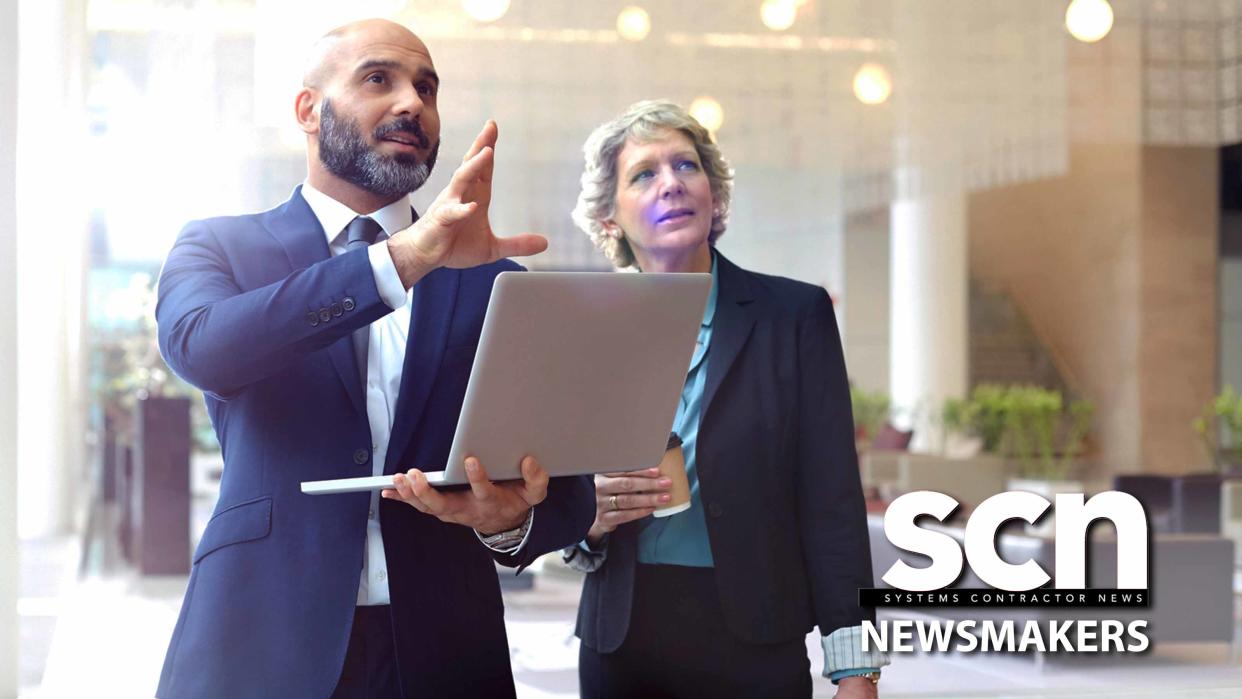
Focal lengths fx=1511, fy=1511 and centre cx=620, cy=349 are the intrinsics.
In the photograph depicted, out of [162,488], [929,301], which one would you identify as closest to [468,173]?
[162,488]

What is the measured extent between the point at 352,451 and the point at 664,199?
85 centimetres

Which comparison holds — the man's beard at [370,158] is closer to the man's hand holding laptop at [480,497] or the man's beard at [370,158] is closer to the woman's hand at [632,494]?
the man's hand holding laptop at [480,497]

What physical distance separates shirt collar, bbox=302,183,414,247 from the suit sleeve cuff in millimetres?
312

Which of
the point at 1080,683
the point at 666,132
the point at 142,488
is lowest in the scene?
the point at 1080,683

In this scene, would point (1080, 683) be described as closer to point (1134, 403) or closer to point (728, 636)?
point (728, 636)

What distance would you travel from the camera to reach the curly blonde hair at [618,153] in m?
2.48

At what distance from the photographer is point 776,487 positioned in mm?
2320

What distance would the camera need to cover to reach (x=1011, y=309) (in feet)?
63.2

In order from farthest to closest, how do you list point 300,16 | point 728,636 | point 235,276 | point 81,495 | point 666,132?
point 81,495 → point 300,16 → point 666,132 → point 728,636 → point 235,276

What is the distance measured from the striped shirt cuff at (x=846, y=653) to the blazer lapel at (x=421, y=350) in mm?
787

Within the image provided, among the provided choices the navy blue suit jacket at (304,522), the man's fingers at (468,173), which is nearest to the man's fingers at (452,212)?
the man's fingers at (468,173)

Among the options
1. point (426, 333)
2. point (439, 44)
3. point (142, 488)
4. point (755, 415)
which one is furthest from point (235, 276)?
point (142, 488)

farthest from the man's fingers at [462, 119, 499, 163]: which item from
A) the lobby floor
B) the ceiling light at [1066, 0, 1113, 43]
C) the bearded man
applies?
the ceiling light at [1066, 0, 1113, 43]

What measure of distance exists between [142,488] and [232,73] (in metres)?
4.04
